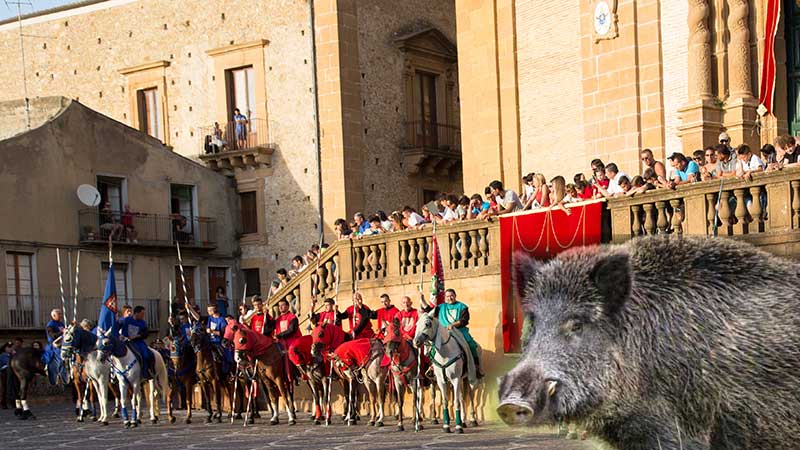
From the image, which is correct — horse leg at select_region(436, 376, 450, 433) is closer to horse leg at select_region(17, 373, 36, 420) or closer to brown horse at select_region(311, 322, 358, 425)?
brown horse at select_region(311, 322, 358, 425)

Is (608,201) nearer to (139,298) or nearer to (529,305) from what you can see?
(529,305)

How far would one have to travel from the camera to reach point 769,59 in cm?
2134

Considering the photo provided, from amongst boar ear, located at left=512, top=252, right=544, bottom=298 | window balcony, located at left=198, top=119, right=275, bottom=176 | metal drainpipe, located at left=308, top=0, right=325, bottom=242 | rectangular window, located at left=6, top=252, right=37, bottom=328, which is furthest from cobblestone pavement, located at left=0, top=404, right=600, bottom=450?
window balcony, located at left=198, top=119, right=275, bottom=176

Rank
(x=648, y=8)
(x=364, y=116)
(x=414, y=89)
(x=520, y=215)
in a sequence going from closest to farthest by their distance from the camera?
(x=520, y=215), (x=648, y=8), (x=364, y=116), (x=414, y=89)

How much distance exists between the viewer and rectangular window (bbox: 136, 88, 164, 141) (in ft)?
140

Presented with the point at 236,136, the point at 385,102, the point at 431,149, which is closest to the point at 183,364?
the point at 385,102

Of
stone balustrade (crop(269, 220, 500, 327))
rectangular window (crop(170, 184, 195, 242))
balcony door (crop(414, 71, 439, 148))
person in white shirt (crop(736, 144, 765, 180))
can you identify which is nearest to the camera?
person in white shirt (crop(736, 144, 765, 180))

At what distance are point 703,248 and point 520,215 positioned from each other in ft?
45.5

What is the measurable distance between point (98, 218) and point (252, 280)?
19.9ft

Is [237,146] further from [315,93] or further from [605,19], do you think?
[605,19]

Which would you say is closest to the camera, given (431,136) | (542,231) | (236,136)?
(542,231)

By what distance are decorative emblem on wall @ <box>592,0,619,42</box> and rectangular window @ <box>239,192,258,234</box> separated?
1879 centimetres

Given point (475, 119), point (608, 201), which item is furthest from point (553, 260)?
point (475, 119)

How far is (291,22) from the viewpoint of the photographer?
3838cm
